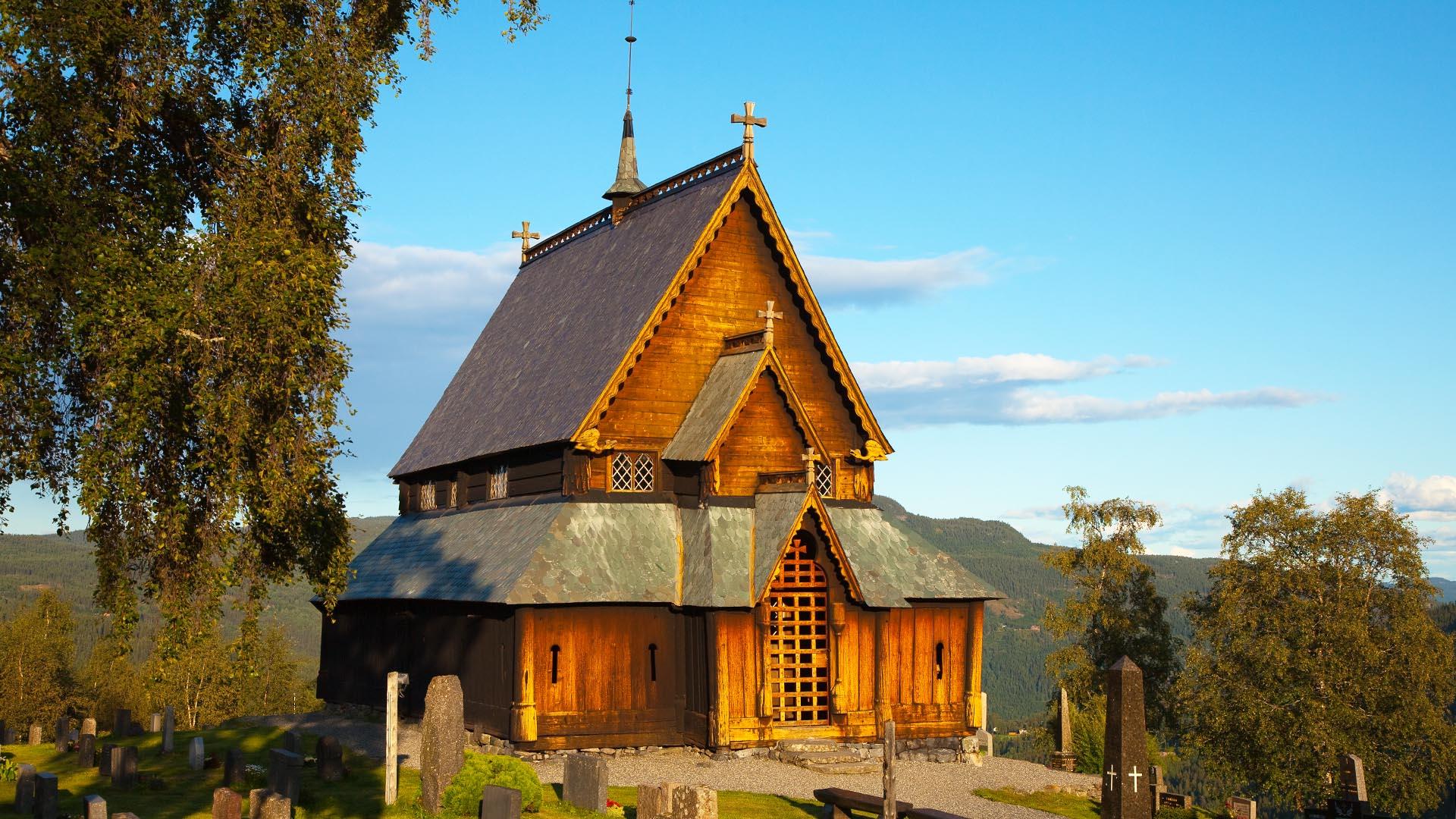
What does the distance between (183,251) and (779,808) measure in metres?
13.3

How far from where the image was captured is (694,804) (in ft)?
66.0

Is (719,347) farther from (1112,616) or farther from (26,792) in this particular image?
(1112,616)

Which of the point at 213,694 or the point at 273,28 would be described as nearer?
the point at 273,28

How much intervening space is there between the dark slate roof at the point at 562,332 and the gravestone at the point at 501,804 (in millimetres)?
13703

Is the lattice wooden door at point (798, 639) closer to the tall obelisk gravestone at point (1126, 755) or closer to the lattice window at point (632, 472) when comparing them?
the lattice window at point (632, 472)

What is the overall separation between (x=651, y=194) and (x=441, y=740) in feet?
71.9

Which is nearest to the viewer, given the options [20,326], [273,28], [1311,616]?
[20,326]

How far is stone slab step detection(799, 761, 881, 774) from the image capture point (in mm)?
28219

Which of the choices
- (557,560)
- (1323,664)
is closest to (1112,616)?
(1323,664)

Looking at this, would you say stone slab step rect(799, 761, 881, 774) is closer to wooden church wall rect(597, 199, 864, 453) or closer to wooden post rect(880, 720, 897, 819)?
wooden post rect(880, 720, 897, 819)

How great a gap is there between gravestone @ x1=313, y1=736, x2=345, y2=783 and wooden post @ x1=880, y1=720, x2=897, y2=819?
10.4 metres

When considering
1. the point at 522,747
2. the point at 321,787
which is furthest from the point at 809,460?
the point at 321,787

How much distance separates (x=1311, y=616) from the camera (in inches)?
1919

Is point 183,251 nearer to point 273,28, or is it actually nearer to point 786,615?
point 273,28
